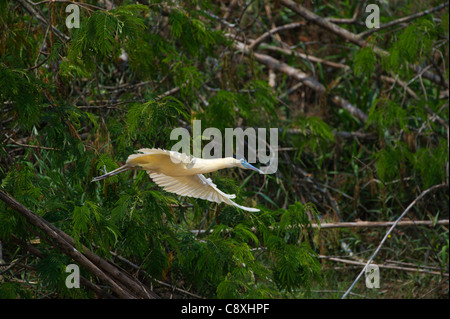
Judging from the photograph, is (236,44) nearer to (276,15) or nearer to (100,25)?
(276,15)

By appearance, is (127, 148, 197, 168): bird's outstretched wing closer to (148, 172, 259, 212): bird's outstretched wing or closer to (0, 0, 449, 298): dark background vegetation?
(148, 172, 259, 212): bird's outstretched wing

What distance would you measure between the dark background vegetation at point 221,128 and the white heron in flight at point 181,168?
0.17 metres

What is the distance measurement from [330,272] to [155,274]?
7.10ft

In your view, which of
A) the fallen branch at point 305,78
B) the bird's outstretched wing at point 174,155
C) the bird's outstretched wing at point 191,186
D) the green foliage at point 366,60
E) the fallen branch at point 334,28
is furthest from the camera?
the fallen branch at point 305,78

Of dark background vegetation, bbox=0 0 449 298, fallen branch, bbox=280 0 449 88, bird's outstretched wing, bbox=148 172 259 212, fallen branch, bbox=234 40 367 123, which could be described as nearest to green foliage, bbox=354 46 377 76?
dark background vegetation, bbox=0 0 449 298

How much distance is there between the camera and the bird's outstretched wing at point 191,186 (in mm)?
3186

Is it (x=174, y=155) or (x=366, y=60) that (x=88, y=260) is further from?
(x=366, y=60)

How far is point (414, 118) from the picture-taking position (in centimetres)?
585

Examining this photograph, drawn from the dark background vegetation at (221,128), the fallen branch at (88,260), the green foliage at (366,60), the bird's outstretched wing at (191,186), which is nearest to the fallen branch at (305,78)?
the dark background vegetation at (221,128)

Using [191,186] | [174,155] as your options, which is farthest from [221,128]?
[174,155]

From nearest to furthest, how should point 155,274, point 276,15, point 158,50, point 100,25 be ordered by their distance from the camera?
point 100,25, point 155,274, point 158,50, point 276,15

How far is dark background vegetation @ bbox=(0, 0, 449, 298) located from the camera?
11.1 ft

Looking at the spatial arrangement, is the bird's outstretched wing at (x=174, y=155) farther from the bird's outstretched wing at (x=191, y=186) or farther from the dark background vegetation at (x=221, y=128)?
the dark background vegetation at (x=221, y=128)

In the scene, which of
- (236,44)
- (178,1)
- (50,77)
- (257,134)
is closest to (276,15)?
(236,44)
